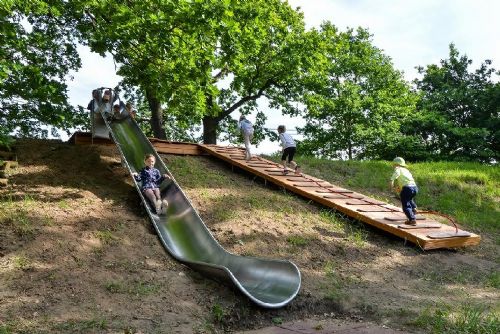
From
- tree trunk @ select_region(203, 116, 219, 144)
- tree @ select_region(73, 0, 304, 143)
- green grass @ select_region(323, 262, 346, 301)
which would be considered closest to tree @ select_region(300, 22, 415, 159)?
tree trunk @ select_region(203, 116, 219, 144)

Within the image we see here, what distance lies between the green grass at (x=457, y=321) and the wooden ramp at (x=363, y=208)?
10.7 feet

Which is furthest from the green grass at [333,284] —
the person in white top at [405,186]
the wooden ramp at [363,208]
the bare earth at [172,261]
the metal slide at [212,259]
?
the person in white top at [405,186]

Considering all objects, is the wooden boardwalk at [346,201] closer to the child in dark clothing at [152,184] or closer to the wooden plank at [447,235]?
the wooden plank at [447,235]

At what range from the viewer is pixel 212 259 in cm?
795

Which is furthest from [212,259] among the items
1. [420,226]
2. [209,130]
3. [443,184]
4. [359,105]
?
[359,105]

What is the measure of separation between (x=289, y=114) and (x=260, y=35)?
21.3 ft

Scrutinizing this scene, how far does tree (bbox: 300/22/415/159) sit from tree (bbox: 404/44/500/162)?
4.82 ft

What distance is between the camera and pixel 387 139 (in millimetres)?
28891

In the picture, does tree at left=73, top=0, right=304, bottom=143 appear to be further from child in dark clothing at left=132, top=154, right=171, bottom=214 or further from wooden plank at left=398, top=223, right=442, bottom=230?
wooden plank at left=398, top=223, right=442, bottom=230

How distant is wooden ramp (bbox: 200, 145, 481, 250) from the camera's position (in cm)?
975

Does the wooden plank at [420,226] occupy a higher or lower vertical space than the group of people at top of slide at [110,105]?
lower

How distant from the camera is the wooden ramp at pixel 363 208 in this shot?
9748mm

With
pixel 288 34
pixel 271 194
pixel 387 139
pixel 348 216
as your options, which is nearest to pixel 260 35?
pixel 288 34

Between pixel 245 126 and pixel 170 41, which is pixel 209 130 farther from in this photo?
pixel 170 41
